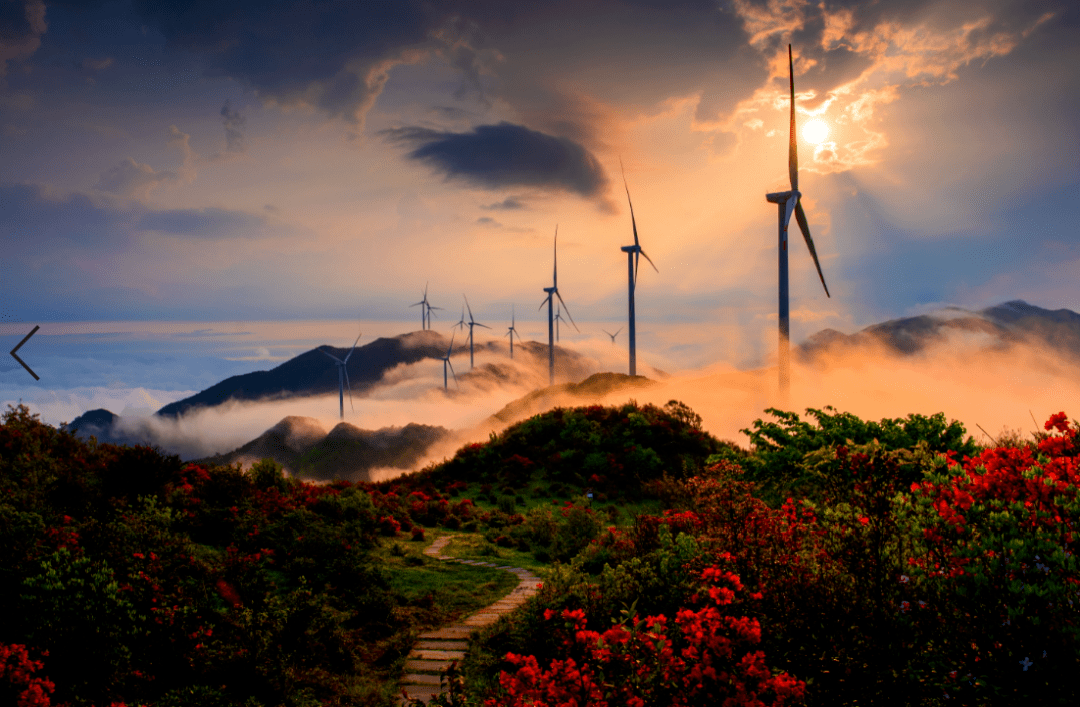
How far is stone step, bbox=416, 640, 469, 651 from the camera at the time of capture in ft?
33.4

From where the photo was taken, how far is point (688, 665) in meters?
5.70

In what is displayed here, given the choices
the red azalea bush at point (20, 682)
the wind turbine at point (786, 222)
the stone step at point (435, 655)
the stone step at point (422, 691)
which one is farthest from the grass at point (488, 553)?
the wind turbine at point (786, 222)

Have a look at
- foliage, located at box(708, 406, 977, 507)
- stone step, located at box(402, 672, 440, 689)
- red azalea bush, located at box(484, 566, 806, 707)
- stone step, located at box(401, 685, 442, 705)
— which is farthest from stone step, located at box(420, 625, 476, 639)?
foliage, located at box(708, 406, 977, 507)

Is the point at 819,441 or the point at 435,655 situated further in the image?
the point at 819,441

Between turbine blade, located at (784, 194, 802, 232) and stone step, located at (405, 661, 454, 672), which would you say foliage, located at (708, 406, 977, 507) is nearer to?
stone step, located at (405, 661, 454, 672)

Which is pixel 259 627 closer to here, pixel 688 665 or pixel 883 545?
pixel 688 665

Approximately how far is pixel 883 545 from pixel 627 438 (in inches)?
974

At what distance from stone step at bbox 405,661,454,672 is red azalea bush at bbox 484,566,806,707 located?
3907mm

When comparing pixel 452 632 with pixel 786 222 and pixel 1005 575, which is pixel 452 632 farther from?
pixel 786 222

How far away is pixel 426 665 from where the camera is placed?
9.64 meters

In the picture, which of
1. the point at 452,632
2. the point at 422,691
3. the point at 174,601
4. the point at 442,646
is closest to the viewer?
the point at 422,691

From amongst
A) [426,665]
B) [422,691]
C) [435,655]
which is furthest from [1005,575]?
[435,655]

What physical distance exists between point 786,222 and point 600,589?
99.4 feet

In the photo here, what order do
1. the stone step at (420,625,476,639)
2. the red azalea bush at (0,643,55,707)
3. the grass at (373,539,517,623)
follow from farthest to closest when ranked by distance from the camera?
the grass at (373,539,517,623)
the stone step at (420,625,476,639)
the red azalea bush at (0,643,55,707)
